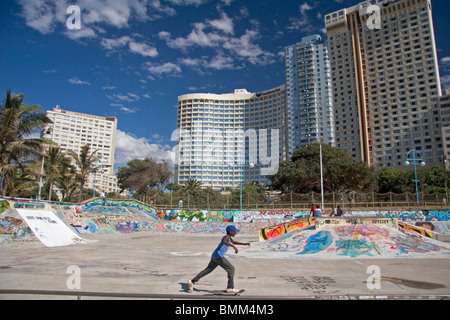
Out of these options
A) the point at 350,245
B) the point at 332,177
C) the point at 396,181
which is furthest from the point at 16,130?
the point at 396,181

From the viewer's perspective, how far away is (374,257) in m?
12.4

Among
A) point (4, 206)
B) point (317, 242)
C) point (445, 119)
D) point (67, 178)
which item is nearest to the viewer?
point (317, 242)

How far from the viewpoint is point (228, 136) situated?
13738cm

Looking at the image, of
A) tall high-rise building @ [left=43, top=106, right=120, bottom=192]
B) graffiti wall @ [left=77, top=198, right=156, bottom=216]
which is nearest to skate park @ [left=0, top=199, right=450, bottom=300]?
graffiti wall @ [left=77, top=198, right=156, bottom=216]

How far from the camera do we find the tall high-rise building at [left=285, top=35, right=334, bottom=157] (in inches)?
4614

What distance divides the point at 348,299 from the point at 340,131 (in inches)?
4382

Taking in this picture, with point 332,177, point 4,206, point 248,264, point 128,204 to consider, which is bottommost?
point 248,264

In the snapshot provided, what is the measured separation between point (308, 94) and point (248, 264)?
119m

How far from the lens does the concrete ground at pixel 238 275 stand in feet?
22.0

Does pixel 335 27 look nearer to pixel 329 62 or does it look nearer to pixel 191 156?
pixel 329 62

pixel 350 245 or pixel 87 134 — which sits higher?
pixel 87 134

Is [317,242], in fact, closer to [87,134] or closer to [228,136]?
[228,136]

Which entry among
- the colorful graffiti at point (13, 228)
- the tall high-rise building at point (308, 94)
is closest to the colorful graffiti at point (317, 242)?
the colorful graffiti at point (13, 228)
